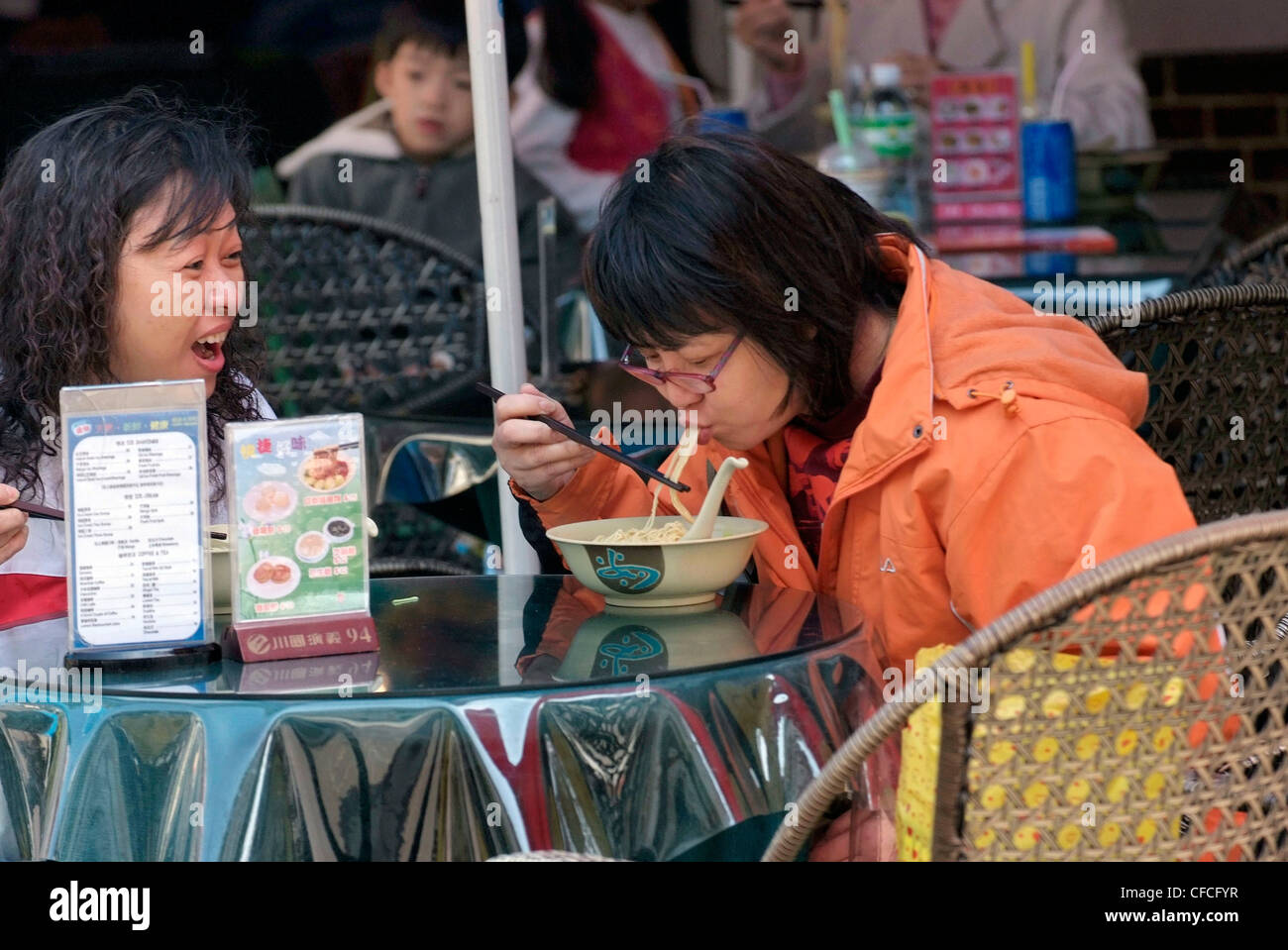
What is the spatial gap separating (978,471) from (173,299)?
3.52 feet

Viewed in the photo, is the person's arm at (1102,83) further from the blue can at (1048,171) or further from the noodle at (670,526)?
the noodle at (670,526)

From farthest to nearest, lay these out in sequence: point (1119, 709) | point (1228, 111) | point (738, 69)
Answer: point (1228, 111) < point (738, 69) < point (1119, 709)

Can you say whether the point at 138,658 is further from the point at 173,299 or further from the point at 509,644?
the point at 173,299

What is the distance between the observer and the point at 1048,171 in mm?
3730

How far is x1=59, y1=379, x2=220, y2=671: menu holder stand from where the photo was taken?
160 centimetres

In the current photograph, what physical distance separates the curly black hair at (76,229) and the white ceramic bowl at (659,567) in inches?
24.2

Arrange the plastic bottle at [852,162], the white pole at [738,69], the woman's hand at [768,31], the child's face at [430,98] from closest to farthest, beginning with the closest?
the plastic bottle at [852,162] < the child's face at [430,98] < the woman's hand at [768,31] < the white pole at [738,69]

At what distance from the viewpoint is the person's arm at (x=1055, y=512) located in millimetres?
1611

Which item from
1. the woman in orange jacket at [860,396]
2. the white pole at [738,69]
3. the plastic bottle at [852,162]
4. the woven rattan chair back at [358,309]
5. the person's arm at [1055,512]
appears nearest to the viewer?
the person's arm at [1055,512]

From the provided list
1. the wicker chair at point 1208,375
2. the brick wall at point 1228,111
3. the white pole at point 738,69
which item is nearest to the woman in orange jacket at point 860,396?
the wicker chair at point 1208,375

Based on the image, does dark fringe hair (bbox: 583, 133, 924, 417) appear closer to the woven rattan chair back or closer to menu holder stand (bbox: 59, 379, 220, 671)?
menu holder stand (bbox: 59, 379, 220, 671)

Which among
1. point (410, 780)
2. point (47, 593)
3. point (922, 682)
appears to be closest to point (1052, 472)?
point (922, 682)

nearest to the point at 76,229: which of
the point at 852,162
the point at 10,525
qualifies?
the point at 10,525

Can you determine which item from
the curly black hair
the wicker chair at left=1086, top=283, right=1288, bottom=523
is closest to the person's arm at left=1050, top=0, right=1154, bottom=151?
the wicker chair at left=1086, top=283, right=1288, bottom=523
